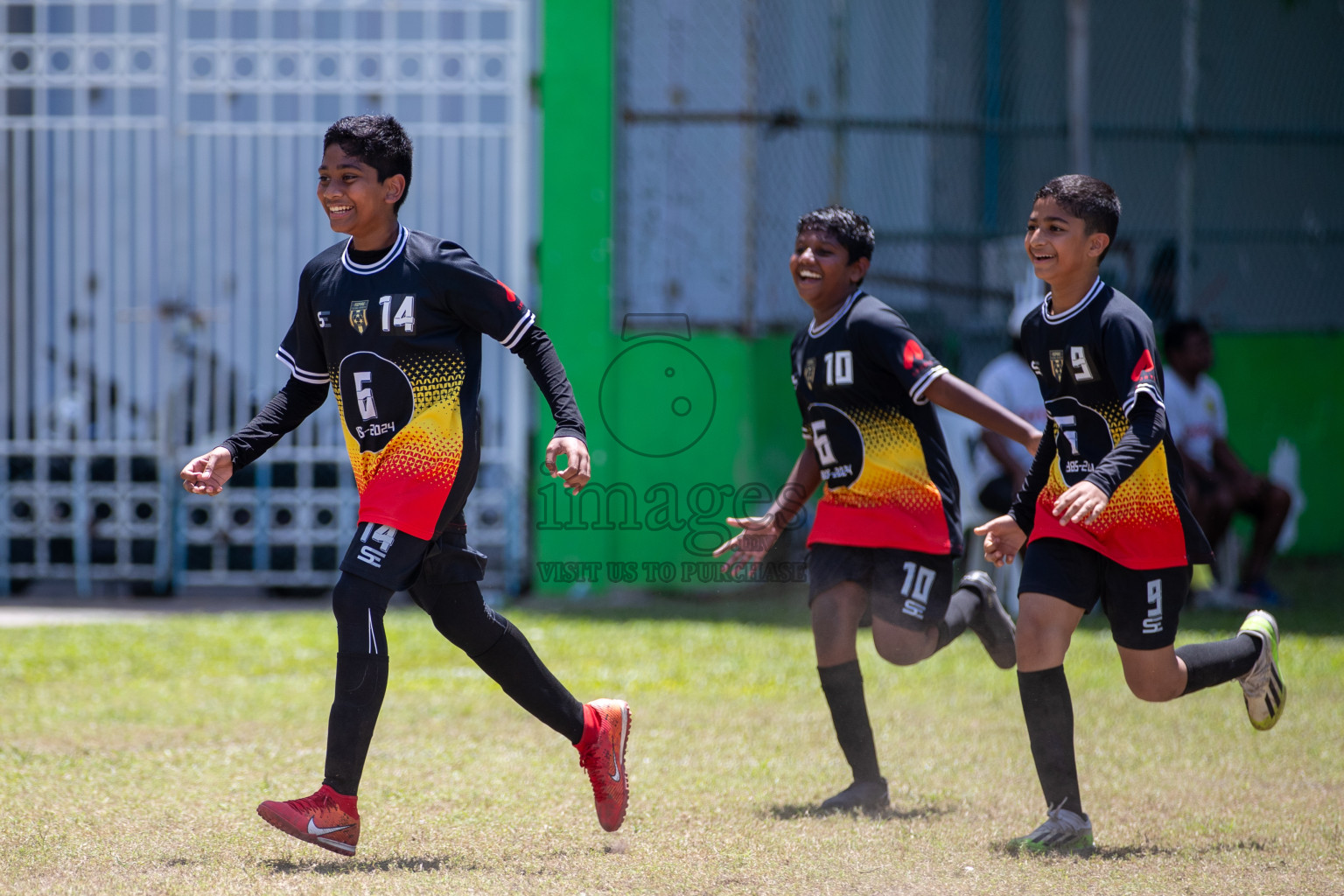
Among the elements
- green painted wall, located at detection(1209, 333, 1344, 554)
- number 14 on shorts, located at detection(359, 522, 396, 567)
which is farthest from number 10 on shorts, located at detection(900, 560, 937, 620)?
green painted wall, located at detection(1209, 333, 1344, 554)

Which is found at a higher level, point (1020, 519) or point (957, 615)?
point (1020, 519)

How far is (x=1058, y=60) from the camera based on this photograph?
11430mm

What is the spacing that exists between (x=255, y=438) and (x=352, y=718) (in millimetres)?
836

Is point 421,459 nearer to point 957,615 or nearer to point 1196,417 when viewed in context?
point 957,615

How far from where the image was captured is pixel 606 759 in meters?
3.77

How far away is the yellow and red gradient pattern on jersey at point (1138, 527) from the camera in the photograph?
372 centimetres

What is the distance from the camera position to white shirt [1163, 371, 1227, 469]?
829cm

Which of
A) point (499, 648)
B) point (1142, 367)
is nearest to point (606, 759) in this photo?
point (499, 648)

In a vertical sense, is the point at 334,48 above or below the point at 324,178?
above

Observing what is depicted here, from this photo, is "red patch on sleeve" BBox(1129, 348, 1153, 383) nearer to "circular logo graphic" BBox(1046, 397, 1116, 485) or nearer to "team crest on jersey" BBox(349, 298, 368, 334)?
"circular logo graphic" BBox(1046, 397, 1116, 485)

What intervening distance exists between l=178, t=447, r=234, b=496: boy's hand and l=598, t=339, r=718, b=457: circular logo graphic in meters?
5.09

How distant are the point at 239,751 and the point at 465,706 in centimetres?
106

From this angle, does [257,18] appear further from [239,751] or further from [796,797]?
[796,797]

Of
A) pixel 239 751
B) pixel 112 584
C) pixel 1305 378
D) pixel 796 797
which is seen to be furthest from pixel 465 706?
pixel 1305 378
